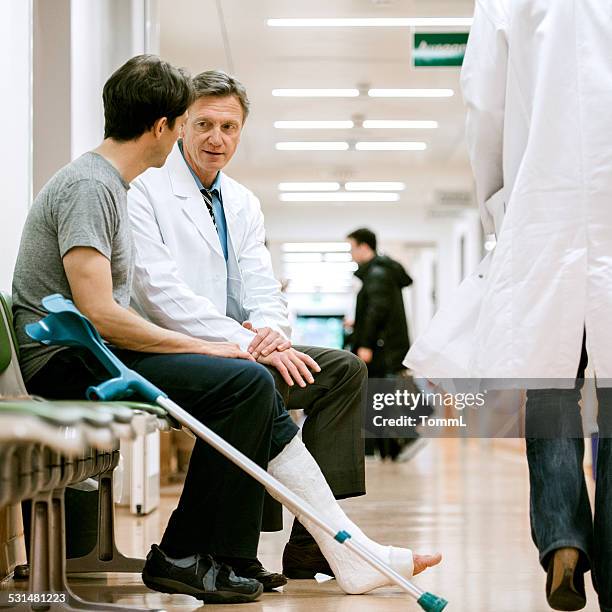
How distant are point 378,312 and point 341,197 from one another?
712cm

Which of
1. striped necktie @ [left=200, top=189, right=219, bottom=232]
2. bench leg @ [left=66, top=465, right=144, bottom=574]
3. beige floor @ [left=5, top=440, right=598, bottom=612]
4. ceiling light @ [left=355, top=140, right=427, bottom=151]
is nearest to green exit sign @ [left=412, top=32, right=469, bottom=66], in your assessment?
beige floor @ [left=5, top=440, right=598, bottom=612]

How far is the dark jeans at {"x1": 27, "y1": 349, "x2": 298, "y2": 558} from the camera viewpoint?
2.46 m

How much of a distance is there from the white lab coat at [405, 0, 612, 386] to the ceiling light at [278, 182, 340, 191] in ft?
38.6

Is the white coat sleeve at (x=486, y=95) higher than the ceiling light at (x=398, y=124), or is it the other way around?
the ceiling light at (x=398, y=124)

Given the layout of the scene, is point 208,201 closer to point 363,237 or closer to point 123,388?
point 123,388

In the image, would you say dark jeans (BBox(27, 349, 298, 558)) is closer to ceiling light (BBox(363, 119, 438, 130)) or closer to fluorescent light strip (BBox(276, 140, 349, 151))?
ceiling light (BBox(363, 119, 438, 130))

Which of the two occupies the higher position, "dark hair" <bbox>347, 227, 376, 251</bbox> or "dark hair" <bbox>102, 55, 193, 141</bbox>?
"dark hair" <bbox>102, 55, 193, 141</bbox>

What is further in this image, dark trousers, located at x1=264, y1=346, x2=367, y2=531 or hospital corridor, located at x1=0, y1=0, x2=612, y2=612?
dark trousers, located at x1=264, y1=346, x2=367, y2=531

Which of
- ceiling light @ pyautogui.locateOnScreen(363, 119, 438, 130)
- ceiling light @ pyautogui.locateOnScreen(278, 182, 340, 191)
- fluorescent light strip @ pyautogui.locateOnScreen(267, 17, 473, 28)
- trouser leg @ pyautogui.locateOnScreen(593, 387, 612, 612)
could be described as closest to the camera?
trouser leg @ pyautogui.locateOnScreen(593, 387, 612, 612)

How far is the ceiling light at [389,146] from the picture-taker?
11422mm

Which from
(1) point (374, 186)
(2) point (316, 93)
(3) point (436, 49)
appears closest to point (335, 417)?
(3) point (436, 49)

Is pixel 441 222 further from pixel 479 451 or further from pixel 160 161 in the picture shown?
pixel 160 161

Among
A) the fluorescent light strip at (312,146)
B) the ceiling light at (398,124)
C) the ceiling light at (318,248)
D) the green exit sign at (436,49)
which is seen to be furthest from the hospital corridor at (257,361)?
the ceiling light at (318,248)

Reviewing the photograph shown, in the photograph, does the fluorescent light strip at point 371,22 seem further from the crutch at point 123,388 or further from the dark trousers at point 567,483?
the crutch at point 123,388
